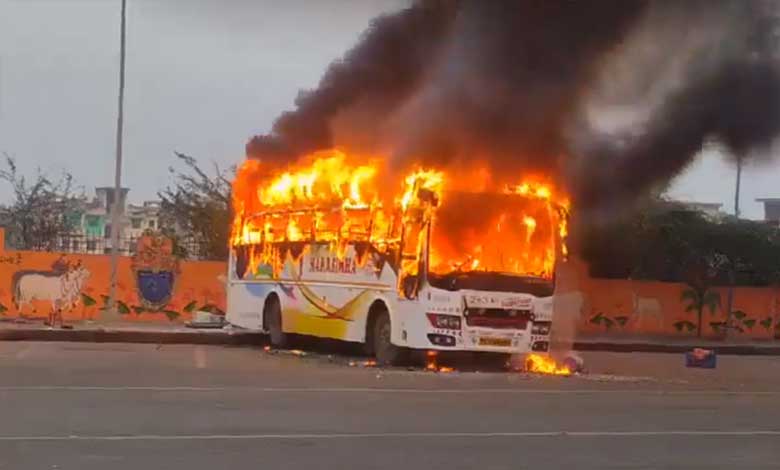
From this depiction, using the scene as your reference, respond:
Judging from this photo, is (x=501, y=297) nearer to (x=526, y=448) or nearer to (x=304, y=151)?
(x=304, y=151)

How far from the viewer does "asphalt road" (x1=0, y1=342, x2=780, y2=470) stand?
31.8 feet

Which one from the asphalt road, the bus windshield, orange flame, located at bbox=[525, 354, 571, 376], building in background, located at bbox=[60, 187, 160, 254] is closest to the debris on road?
the asphalt road

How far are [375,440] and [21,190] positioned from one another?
37210 mm

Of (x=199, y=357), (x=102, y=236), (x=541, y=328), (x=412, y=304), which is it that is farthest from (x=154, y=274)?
(x=102, y=236)

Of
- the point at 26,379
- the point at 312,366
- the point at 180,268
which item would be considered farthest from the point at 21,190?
the point at 26,379

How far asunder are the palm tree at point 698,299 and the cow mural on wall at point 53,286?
15.6m

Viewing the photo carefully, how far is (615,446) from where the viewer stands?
10766 millimetres

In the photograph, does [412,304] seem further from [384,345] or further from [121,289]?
[121,289]

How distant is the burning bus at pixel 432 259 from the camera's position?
18.4m

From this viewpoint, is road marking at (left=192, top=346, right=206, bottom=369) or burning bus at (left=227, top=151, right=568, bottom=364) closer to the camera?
burning bus at (left=227, top=151, right=568, bottom=364)

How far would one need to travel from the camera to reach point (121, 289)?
29469 mm

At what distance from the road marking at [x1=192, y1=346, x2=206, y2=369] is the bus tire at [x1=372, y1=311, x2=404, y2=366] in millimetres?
2683

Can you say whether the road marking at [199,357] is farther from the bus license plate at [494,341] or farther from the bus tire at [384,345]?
the bus license plate at [494,341]

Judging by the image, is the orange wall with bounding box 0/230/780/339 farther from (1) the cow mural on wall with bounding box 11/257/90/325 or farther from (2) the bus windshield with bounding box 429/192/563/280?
(2) the bus windshield with bounding box 429/192/563/280
